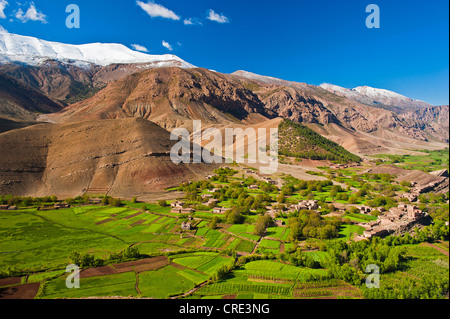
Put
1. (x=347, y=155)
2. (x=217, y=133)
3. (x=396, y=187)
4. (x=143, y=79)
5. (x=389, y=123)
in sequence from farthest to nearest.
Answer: (x=389, y=123) < (x=143, y=79) < (x=217, y=133) < (x=347, y=155) < (x=396, y=187)

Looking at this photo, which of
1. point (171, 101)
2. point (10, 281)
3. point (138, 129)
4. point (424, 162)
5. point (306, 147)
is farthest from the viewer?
point (171, 101)

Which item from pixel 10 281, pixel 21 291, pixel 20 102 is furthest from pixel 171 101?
pixel 21 291

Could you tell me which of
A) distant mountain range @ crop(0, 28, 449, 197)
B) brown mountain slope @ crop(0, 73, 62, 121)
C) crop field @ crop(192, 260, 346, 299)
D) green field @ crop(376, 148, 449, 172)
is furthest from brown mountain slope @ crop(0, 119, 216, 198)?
brown mountain slope @ crop(0, 73, 62, 121)

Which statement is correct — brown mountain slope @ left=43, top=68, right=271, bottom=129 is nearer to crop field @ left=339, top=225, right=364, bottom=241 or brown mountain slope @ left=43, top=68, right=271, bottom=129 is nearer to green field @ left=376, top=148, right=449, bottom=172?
green field @ left=376, top=148, right=449, bottom=172

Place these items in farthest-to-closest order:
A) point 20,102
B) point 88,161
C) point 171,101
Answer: point 171,101
point 20,102
point 88,161

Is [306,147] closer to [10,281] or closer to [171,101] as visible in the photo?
[171,101]

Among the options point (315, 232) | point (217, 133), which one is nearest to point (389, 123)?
point (217, 133)
